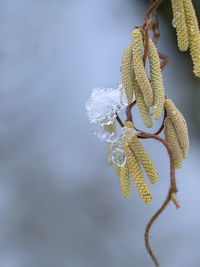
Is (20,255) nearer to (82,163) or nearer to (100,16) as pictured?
(82,163)

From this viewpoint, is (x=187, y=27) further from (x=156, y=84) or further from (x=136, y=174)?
(x=136, y=174)

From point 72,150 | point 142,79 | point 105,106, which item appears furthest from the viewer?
point 72,150

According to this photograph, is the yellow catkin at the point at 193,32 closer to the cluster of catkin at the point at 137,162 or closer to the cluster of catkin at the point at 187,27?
the cluster of catkin at the point at 187,27

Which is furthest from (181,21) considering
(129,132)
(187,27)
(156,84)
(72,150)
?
(72,150)

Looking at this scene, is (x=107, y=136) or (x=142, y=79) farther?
(x=107, y=136)

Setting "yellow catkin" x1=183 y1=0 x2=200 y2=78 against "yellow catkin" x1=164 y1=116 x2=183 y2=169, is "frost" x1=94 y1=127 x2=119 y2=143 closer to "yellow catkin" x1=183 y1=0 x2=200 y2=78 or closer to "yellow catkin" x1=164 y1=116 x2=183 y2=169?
"yellow catkin" x1=164 y1=116 x2=183 y2=169

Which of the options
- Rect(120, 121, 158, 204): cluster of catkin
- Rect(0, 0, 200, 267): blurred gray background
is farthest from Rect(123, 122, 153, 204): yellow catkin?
Rect(0, 0, 200, 267): blurred gray background
